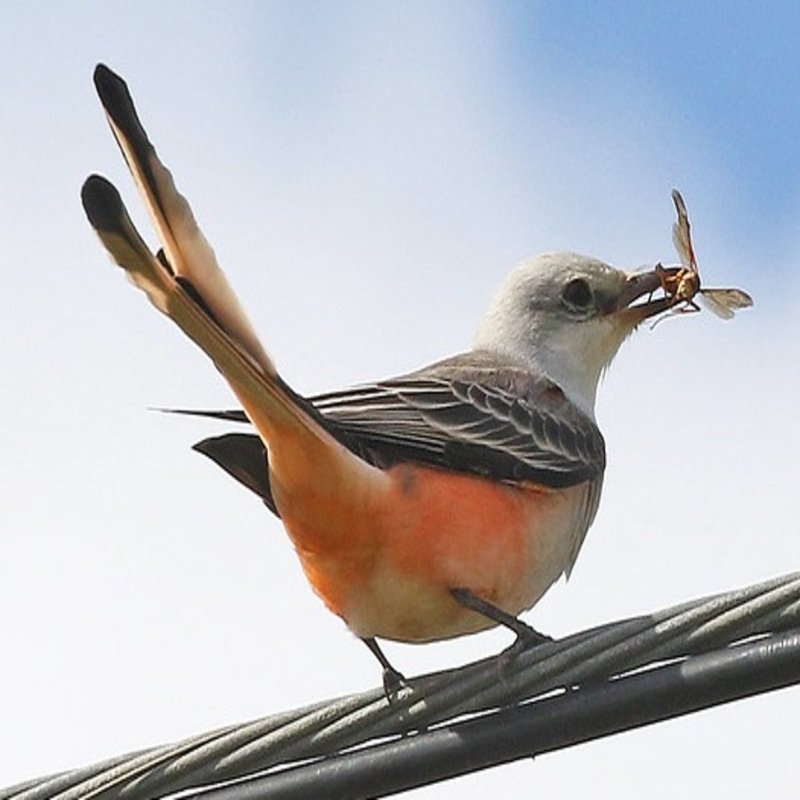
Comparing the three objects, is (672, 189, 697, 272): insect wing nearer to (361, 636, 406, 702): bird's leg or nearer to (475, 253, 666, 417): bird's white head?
(475, 253, 666, 417): bird's white head

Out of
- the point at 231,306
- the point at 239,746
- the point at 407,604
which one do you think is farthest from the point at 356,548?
the point at 239,746

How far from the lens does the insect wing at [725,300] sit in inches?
243

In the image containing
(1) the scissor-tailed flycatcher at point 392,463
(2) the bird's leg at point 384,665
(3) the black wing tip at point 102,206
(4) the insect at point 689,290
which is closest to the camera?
(3) the black wing tip at point 102,206

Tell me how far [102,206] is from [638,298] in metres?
2.91

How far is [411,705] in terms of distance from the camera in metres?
3.49

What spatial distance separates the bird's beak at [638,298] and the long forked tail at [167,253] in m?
2.44

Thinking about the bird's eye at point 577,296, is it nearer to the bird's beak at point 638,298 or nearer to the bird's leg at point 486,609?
the bird's beak at point 638,298

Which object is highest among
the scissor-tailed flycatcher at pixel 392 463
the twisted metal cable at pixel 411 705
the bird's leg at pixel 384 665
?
the scissor-tailed flycatcher at pixel 392 463

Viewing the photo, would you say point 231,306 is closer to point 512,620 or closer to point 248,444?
point 248,444

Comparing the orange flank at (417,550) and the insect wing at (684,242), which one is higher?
the insect wing at (684,242)

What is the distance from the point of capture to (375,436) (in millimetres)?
4953

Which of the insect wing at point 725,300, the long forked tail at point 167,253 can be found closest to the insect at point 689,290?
the insect wing at point 725,300

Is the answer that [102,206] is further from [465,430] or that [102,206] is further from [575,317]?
[575,317]

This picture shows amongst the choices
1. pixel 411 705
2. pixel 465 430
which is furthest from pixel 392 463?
pixel 411 705
